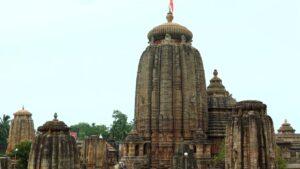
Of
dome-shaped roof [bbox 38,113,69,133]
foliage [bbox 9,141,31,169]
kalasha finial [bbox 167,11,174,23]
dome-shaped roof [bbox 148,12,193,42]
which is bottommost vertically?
foliage [bbox 9,141,31,169]

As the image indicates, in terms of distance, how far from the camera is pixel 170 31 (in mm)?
56219

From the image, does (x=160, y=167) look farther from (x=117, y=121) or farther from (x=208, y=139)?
(x=117, y=121)

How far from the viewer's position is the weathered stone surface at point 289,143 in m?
53.1

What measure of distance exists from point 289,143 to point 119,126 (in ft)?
181

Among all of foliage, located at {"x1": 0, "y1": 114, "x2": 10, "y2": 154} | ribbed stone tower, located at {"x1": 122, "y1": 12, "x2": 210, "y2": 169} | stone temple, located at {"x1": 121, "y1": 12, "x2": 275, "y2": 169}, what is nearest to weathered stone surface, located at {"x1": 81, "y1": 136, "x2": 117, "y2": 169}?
ribbed stone tower, located at {"x1": 122, "y1": 12, "x2": 210, "y2": 169}

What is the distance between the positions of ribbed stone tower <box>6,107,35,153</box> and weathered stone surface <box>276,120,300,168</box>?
1478 inches

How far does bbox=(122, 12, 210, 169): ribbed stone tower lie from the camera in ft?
173

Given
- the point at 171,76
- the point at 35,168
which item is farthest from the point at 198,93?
the point at 35,168

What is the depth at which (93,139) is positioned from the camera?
57.7 meters

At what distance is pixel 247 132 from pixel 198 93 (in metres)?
28.5

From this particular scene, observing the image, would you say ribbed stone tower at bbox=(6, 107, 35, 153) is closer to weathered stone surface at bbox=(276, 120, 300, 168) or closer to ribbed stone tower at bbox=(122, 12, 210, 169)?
ribbed stone tower at bbox=(122, 12, 210, 169)

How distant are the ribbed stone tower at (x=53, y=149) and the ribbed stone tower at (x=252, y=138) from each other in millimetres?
8910

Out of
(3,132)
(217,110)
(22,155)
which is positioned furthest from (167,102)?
(3,132)

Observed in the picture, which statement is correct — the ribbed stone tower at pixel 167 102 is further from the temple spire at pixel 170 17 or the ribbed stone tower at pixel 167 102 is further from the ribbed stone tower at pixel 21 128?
the ribbed stone tower at pixel 21 128
